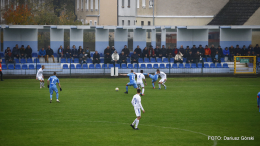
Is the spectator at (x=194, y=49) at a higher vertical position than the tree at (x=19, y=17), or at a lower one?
lower

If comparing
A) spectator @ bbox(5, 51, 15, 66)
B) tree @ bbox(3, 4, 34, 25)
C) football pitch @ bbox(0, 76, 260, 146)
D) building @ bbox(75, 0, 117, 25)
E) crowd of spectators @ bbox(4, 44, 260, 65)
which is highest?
building @ bbox(75, 0, 117, 25)

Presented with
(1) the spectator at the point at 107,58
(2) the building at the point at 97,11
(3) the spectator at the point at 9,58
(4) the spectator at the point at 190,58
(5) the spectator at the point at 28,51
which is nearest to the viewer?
(3) the spectator at the point at 9,58

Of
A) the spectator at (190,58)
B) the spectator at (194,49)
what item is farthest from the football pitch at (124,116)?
the spectator at (194,49)

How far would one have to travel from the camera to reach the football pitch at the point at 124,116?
13.2 m

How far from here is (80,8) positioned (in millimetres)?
75000

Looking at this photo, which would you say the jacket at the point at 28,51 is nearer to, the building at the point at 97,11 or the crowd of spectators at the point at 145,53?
the crowd of spectators at the point at 145,53

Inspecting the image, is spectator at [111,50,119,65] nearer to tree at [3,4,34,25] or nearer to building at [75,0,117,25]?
tree at [3,4,34,25]

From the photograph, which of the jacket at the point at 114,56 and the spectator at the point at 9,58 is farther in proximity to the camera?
the jacket at the point at 114,56

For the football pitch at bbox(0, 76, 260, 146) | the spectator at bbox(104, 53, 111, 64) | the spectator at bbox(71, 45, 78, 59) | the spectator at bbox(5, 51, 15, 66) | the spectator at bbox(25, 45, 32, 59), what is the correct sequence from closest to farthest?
the football pitch at bbox(0, 76, 260, 146)
the spectator at bbox(5, 51, 15, 66)
the spectator at bbox(104, 53, 111, 64)
the spectator at bbox(25, 45, 32, 59)
the spectator at bbox(71, 45, 78, 59)

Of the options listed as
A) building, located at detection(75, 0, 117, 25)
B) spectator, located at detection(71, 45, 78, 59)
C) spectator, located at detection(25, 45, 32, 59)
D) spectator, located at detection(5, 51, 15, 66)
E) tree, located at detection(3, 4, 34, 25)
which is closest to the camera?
spectator, located at detection(5, 51, 15, 66)

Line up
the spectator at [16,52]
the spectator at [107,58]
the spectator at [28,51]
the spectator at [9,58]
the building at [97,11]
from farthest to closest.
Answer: the building at [97,11], the spectator at [28,51], the spectator at [107,58], the spectator at [16,52], the spectator at [9,58]

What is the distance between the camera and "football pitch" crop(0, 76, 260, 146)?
1315cm

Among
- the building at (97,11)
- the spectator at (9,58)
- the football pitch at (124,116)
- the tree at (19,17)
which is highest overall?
the building at (97,11)

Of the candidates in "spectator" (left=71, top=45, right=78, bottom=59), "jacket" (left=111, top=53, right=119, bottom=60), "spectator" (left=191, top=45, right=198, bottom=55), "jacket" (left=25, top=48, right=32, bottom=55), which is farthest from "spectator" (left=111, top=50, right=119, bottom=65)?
"jacket" (left=25, top=48, right=32, bottom=55)
